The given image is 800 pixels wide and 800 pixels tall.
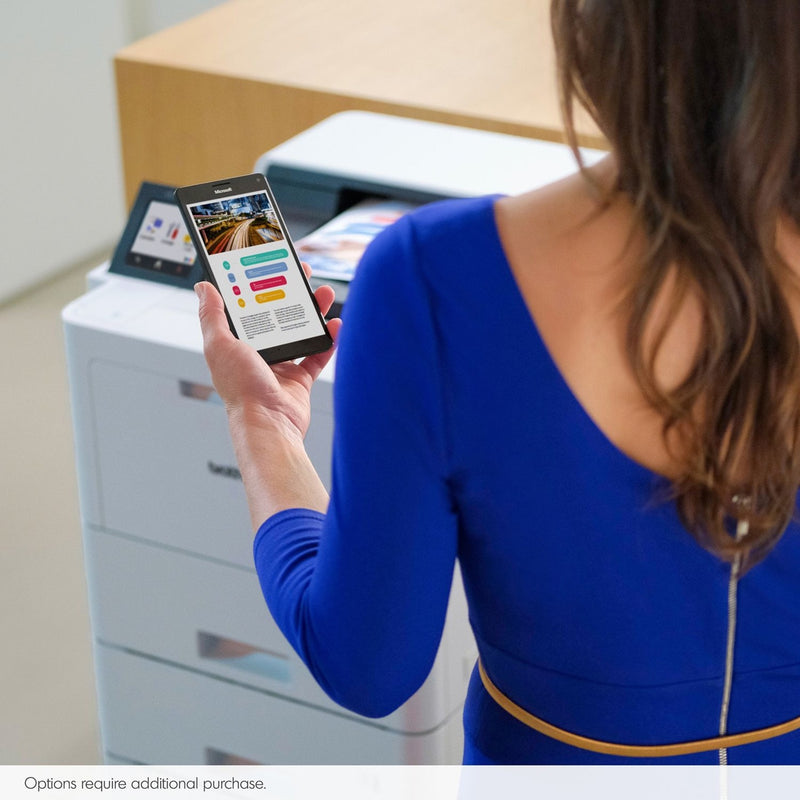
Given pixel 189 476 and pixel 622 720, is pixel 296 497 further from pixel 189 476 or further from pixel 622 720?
pixel 189 476

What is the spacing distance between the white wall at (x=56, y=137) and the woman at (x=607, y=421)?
2.59 meters

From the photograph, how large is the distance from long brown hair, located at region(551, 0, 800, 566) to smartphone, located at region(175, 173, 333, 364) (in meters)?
0.42

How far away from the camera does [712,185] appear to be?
20.1 inches

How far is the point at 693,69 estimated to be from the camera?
0.50 metres

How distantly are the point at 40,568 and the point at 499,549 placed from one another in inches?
66.3

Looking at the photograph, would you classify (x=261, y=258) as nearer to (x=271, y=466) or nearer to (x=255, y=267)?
(x=255, y=267)

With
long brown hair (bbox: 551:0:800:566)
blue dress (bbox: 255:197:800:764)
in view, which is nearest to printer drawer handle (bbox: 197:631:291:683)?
blue dress (bbox: 255:197:800:764)

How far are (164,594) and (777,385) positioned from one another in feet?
3.14

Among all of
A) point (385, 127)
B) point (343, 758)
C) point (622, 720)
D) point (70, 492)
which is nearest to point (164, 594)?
point (343, 758)

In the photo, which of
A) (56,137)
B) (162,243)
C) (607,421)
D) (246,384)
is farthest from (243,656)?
(56,137)

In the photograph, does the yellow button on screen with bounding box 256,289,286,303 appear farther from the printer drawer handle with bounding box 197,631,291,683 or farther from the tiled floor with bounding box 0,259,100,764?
the tiled floor with bounding box 0,259,100,764

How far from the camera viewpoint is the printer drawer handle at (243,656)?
1330 mm

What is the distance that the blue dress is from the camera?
546 millimetres

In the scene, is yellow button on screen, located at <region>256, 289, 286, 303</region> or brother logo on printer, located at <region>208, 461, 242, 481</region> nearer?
yellow button on screen, located at <region>256, 289, 286, 303</region>
